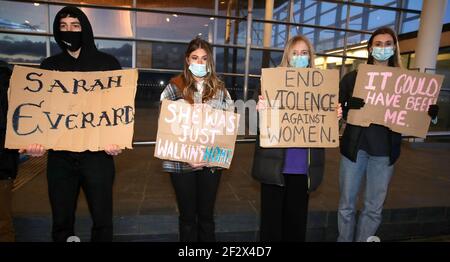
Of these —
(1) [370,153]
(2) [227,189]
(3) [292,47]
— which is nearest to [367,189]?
(1) [370,153]

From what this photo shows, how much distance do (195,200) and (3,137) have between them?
1399 millimetres

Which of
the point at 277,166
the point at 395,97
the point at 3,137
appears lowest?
the point at 277,166

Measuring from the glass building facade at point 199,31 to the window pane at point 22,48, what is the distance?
0.7 inches

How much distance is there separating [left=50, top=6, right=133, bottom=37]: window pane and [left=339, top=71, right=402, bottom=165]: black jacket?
5.57 m

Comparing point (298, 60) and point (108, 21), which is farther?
point (108, 21)

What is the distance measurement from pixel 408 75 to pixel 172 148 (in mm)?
2019

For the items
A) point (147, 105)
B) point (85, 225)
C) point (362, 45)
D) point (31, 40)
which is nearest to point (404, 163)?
point (362, 45)

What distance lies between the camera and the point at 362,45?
8516mm

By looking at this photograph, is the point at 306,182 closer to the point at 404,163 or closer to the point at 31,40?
the point at 404,163

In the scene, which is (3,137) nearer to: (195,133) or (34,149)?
(34,149)

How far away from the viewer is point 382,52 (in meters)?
2.72

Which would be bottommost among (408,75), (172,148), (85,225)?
(85,225)

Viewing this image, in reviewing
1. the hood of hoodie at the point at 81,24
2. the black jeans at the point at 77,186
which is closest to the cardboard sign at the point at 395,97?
the black jeans at the point at 77,186

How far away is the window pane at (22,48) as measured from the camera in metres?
6.60
